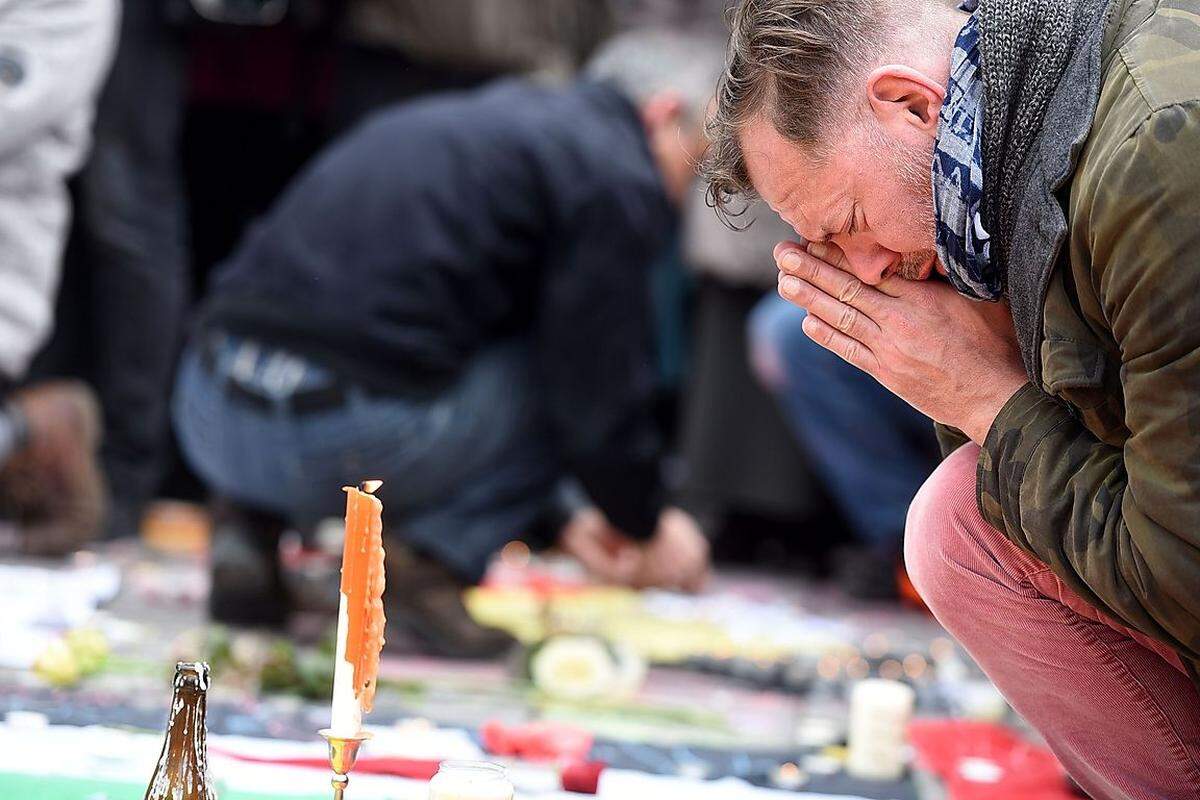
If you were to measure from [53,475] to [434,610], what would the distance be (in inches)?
53.1

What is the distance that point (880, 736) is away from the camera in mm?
2654

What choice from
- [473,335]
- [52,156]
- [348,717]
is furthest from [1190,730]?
[52,156]

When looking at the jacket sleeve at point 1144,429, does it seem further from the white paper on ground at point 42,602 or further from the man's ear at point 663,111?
the man's ear at point 663,111

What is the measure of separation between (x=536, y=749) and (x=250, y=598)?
1.25m

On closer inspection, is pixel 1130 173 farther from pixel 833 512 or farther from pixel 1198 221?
pixel 833 512

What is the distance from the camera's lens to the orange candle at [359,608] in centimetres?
161

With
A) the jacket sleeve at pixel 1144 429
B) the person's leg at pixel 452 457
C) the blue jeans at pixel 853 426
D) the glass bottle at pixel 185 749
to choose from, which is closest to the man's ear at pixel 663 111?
the person's leg at pixel 452 457

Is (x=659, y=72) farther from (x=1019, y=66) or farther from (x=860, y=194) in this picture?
(x=1019, y=66)

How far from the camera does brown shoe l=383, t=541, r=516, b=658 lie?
137 inches

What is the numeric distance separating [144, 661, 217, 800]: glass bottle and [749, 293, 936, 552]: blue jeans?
3.06 meters

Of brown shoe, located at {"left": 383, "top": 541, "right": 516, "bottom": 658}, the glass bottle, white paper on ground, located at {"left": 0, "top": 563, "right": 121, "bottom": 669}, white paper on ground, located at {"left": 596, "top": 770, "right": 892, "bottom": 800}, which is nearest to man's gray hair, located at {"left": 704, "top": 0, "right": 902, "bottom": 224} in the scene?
the glass bottle

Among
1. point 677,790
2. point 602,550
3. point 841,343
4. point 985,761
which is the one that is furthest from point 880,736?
point 602,550

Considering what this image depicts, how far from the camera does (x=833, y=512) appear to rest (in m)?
5.48

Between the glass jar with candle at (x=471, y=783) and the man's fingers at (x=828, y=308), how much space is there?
62 centimetres
